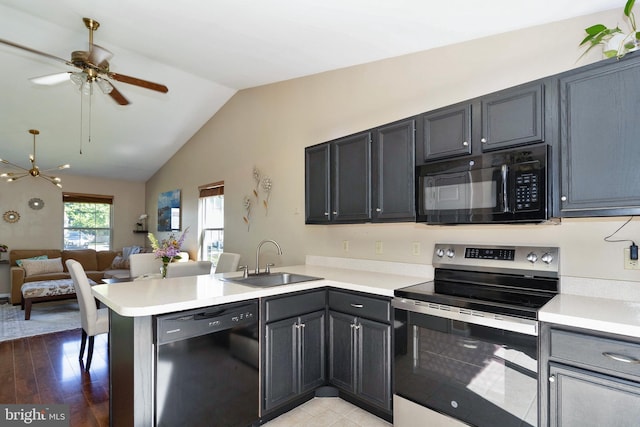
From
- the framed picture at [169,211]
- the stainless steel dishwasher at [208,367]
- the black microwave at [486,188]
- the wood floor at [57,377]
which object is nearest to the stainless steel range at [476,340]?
the black microwave at [486,188]

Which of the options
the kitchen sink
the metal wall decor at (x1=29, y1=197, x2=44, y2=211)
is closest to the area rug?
the metal wall decor at (x1=29, y1=197, x2=44, y2=211)

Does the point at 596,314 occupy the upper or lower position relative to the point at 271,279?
upper

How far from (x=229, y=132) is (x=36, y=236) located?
187 inches

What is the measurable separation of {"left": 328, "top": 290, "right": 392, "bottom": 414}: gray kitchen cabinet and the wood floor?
1.70 metres

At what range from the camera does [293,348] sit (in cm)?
229

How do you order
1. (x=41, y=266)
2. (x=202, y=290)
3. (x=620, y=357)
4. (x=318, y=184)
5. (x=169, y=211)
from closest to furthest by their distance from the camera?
(x=620, y=357) < (x=202, y=290) < (x=318, y=184) < (x=41, y=266) < (x=169, y=211)

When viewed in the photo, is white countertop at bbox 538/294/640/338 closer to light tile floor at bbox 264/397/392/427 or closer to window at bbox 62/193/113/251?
light tile floor at bbox 264/397/392/427

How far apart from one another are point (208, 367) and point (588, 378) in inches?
74.0

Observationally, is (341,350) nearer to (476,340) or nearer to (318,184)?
(476,340)

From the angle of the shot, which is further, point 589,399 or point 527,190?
point 527,190

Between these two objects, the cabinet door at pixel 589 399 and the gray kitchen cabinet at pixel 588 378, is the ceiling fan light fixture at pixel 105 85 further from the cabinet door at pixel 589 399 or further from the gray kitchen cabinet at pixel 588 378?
the cabinet door at pixel 589 399

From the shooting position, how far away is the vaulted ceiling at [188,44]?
2.04 metres

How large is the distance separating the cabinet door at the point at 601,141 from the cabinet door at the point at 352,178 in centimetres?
128

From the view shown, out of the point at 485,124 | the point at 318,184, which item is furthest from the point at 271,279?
the point at 485,124
